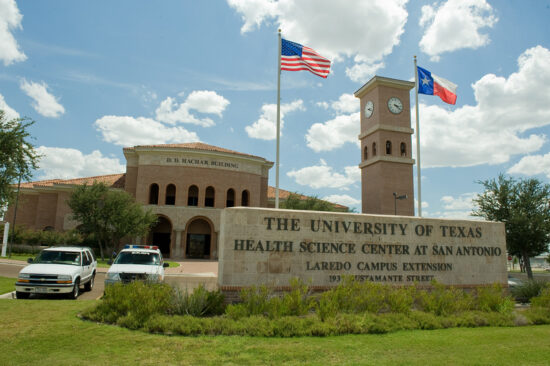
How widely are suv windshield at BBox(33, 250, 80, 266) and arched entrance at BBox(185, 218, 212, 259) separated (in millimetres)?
24611

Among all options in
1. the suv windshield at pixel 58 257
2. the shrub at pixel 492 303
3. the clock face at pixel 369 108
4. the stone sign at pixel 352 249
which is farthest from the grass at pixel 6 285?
the clock face at pixel 369 108

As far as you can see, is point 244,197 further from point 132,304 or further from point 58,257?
point 132,304

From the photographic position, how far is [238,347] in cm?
664

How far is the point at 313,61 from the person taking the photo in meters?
14.9

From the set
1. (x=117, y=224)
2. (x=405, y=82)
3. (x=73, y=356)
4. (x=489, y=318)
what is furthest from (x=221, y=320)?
(x=405, y=82)

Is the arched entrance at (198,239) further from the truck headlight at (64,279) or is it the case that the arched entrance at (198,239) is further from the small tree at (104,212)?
the truck headlight at (64,279)

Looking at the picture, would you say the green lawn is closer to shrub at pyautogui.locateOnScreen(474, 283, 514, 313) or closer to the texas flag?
shrub at pyautogui.locateOnScreen(474, 283, 514, 313)

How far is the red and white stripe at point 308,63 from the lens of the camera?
1481 cm

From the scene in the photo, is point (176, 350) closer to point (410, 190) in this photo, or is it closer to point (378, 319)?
point (378, 319)

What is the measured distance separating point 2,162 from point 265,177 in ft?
87.5

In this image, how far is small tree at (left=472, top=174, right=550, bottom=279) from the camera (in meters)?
23.0

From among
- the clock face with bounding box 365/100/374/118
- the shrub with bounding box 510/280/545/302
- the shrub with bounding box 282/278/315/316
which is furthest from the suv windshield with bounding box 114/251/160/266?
the clock face with bounding box 365/100/374/118

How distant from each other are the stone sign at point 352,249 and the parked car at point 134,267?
8.81ft

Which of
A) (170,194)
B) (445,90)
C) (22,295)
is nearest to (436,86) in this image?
(445,90)
